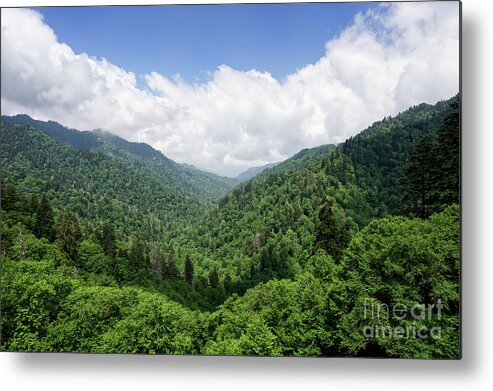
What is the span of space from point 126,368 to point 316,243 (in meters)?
4.55

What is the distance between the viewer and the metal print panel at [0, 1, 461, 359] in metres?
6.27

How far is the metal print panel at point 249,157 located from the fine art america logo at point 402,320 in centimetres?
2

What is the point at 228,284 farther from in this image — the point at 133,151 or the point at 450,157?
the point at 450,157

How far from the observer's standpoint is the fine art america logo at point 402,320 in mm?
6078

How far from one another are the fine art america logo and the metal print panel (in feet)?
0.08

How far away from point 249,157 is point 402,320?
418cm

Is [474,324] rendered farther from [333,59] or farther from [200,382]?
[333,59]

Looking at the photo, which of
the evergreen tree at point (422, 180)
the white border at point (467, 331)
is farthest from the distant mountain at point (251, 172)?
the white border at point (467, 331)

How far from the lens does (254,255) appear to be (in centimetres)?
943

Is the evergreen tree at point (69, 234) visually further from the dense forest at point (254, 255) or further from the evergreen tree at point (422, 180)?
the evergreen tree at point (422, 180)

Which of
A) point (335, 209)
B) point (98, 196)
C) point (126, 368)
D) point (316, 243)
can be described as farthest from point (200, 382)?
point (98, 196)

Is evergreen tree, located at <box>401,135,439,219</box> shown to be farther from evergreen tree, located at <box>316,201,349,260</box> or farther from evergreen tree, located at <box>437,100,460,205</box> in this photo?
evergreen tree, located at <box>316,201,349,260</box>

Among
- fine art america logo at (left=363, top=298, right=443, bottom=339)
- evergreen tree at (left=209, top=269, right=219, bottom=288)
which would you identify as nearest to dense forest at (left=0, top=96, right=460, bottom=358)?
fine art america logo at (left=363, top=298, right=443, bottom=339)

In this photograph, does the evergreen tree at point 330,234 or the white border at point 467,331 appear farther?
the evergreen tree at point 330,234
